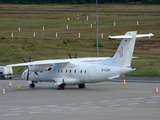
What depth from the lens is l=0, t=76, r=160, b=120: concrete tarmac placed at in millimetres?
21406

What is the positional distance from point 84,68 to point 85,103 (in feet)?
23.3

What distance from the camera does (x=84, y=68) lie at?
3288 cm

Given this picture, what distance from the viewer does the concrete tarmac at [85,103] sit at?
2141 cm

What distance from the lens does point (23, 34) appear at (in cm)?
8156

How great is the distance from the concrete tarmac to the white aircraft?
3.85ft

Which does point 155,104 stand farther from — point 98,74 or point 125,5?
point 125,5

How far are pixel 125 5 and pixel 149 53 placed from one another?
40267mm

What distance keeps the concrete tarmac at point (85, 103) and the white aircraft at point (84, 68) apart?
1.17 m

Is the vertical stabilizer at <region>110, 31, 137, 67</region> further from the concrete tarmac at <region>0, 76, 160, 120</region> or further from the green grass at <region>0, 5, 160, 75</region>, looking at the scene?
the green grass at <region>0, 5, 160, 75</region>

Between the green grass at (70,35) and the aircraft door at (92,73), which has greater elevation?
the green grass at (70,35)

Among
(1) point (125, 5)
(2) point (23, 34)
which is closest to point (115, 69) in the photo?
(2) point (23, 34)

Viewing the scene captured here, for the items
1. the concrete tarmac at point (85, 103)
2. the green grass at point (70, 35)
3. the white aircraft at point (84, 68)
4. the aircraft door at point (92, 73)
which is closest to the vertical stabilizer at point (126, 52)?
the white aircraft at point (84, 68)

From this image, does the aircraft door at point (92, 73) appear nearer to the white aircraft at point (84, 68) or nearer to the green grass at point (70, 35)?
the white aircraft at point (84, 68)

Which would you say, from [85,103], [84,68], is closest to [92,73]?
[84,68]
